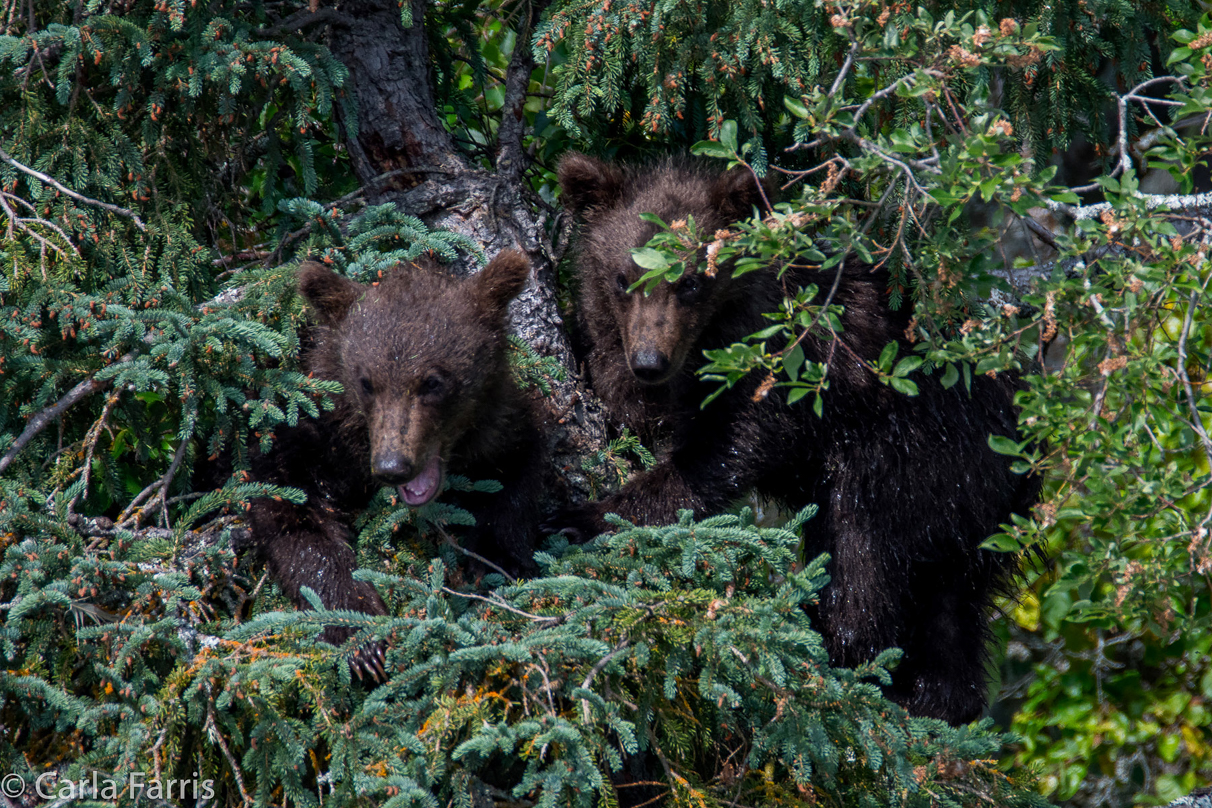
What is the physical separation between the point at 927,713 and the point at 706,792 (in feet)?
5.18

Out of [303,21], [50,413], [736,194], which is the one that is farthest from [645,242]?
[50,413]

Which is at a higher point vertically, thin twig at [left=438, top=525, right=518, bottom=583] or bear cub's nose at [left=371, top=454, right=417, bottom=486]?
bear cub's nose at [left=371, top=454, right=417, bottom=486]

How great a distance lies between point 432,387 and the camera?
3396mm

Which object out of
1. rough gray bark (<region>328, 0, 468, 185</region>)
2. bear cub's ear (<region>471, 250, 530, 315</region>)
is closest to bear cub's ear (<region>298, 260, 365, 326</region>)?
bear cub's ear (<region>471, 250, 530, 315</region>)

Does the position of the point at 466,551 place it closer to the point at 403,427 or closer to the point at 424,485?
the point at 424,485

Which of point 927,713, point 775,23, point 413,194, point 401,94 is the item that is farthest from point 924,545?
point 401,94

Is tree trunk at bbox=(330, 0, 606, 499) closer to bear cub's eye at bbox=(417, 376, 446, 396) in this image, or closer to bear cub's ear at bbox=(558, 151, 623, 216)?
bear cub's ear at bbox=(558, 151, 623, 216)

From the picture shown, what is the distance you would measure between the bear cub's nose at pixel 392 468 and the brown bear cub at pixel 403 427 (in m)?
0.01

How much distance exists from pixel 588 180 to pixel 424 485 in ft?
5.51

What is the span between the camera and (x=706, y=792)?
3033 mm

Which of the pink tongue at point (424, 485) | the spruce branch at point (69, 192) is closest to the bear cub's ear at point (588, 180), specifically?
the pink tongue at point (424, 485)

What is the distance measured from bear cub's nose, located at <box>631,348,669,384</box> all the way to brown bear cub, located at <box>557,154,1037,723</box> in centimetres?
39

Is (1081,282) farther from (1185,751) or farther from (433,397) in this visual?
(1185,751)

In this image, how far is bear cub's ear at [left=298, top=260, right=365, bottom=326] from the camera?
3.46 meters
